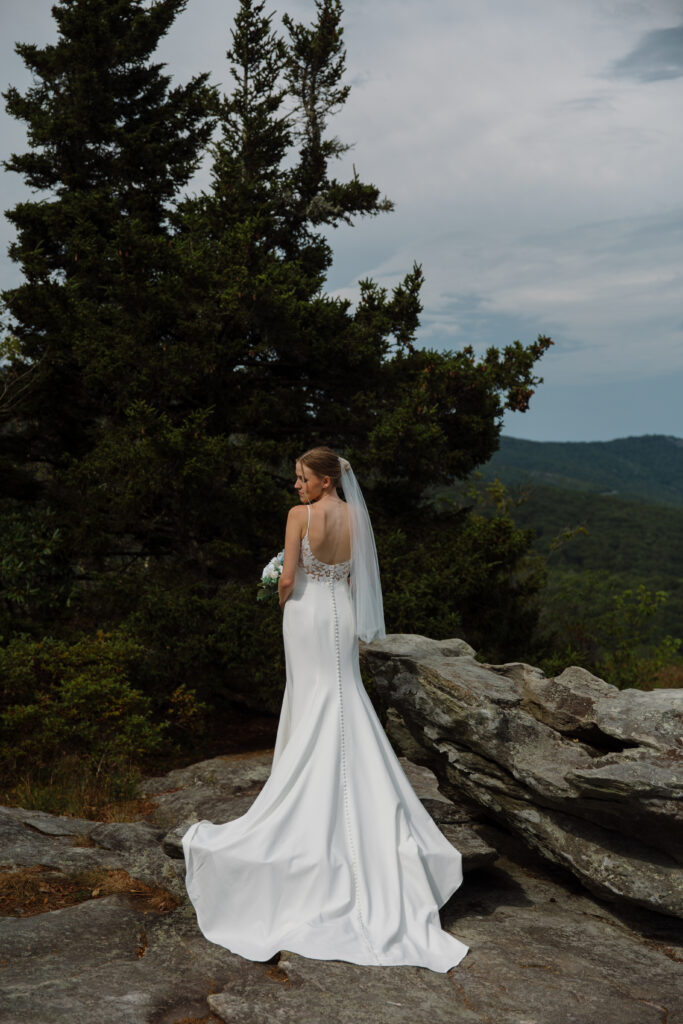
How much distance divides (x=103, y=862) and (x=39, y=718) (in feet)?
13.8

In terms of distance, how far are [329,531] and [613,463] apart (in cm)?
16854

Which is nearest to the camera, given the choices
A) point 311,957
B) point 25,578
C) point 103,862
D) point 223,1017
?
point 223,1017

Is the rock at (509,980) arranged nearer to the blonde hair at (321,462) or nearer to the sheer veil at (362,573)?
the sheer veil at (362,573)

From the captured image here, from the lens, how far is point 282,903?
5312 mm

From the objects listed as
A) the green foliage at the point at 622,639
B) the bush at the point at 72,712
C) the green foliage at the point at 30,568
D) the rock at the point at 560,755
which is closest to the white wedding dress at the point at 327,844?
the rock at the point at 560,755

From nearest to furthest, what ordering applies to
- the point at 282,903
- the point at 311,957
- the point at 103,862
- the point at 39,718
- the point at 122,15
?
the point at 311,957 < the point at 282,903 < the point at 103,862 < the point at 39,718 < the point at 122,15

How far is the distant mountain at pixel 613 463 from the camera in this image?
141 meters

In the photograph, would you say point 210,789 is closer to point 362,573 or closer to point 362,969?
point 362,573

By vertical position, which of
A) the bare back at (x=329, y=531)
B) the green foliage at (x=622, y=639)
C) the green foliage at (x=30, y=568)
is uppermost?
the bare back at (x=329, y=531)

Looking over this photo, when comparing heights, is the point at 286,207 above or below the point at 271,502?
above

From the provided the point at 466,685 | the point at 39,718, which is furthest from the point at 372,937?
the point at 39,718

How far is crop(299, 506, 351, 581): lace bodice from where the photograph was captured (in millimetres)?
6371

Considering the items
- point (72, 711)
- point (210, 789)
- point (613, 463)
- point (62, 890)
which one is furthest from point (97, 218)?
point (613, 463)

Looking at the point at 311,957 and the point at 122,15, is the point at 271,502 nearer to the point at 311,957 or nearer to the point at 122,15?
the point at 311,957
